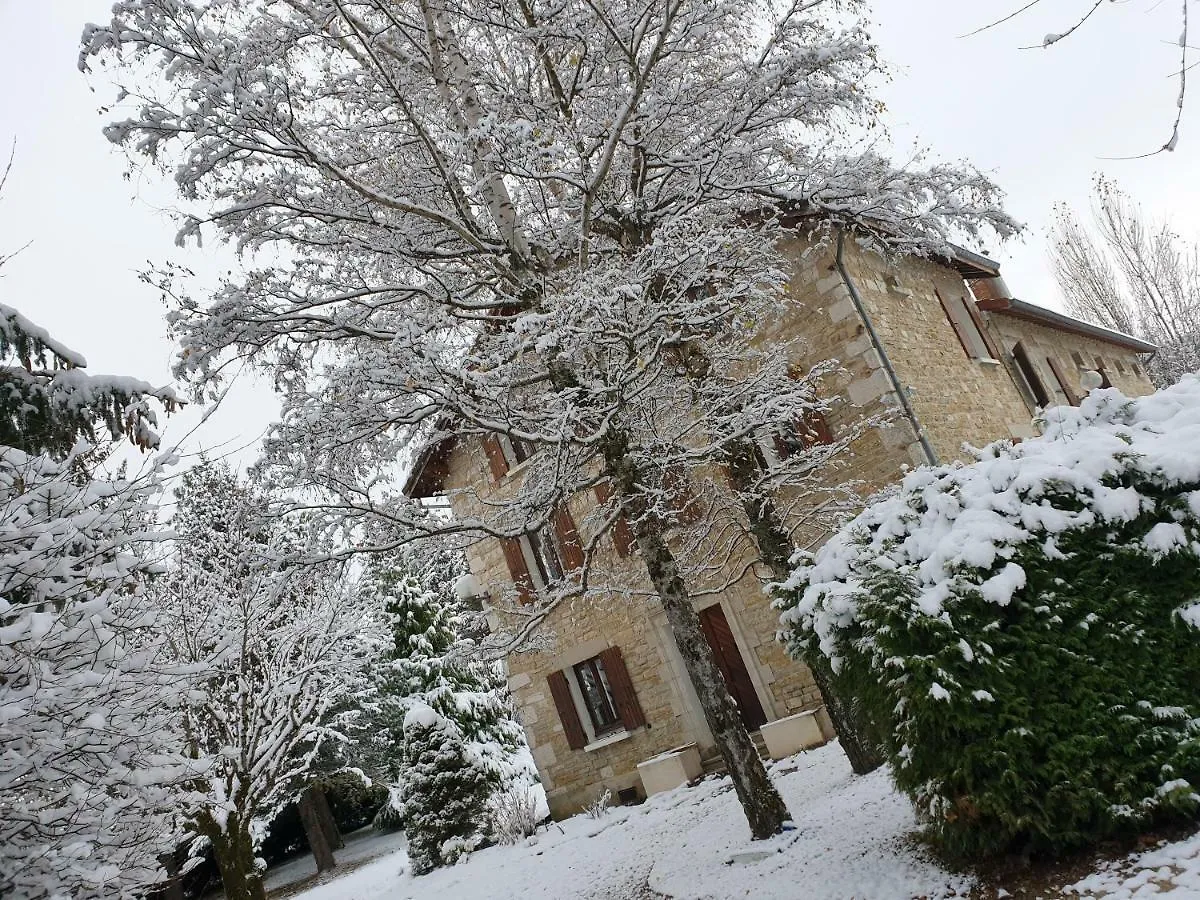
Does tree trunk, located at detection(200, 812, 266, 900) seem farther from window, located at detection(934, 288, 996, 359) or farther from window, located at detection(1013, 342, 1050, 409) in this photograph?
window, located at detection(1013, 342, 1050, 409)

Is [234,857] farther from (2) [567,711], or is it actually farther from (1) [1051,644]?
(1) [1051,644]

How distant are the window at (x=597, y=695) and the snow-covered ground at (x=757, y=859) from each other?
1486 mm

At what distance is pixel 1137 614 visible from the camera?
12.6 feet

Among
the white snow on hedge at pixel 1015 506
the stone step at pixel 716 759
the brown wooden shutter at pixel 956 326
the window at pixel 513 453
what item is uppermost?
the window at pixel 513 453

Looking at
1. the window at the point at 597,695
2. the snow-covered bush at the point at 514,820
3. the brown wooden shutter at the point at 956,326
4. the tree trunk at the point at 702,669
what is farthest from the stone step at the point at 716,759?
the brown wooden shutter at the point at 956,326

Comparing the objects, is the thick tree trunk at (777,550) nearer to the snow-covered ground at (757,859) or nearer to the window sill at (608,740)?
the snow-covered ground at (757,859)

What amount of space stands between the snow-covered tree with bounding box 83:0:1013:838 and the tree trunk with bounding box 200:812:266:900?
496cm

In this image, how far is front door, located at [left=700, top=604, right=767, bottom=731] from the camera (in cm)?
1134

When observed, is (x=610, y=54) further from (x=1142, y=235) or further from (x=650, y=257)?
(x=1142, y=235)

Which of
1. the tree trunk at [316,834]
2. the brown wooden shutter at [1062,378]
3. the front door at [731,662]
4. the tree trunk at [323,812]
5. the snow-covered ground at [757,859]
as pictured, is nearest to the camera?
the snow-covered ground at [757,859]

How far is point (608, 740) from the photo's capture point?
1225 cm

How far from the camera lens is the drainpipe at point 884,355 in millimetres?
9617

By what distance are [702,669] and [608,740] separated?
6.24 meters

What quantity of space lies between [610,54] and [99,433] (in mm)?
5683
